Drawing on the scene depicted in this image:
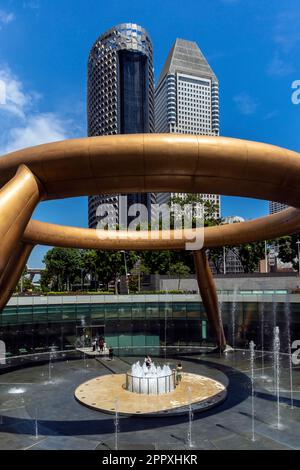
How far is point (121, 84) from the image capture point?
504 ft

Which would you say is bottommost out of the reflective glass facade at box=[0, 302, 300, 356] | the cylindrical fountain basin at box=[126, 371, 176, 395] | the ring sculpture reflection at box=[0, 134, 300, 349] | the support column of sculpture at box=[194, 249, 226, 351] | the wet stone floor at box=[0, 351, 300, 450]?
the wet stone floor at box=[0, 351, 300, 450]

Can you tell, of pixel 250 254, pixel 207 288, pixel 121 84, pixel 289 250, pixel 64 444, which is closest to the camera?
pixel 64 444

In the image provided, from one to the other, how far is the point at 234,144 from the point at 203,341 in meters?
25.3

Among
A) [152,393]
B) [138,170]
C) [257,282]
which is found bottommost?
[152,393]

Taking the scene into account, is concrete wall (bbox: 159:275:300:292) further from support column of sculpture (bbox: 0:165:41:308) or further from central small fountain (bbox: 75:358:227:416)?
support column of sculpture (bbox: 0:165:41:308)

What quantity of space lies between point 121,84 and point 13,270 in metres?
144

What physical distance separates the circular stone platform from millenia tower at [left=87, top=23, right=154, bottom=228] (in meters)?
128

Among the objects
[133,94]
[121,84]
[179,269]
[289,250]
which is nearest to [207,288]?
[179,269]

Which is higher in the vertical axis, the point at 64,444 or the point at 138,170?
the point at 138,170

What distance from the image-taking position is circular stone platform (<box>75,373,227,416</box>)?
1634 centimetres

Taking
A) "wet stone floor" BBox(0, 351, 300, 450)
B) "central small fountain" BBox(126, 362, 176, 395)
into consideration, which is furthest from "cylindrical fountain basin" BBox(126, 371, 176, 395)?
"wet stone floor" BBox(0, 351, 300, 450)

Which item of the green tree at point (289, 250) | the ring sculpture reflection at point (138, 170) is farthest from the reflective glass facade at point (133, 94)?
the ring sculpture reflection at point (138, 170)

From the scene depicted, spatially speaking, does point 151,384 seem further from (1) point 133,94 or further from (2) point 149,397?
(1) point 133,94

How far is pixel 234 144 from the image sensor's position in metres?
11.7
